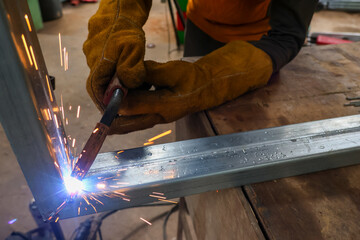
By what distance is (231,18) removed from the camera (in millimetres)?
1604

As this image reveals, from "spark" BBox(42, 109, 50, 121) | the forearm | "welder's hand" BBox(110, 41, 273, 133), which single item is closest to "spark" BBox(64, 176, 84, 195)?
"spark" BBox(42, 109, 50, 121)

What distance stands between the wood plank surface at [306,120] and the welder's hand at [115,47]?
35 cm

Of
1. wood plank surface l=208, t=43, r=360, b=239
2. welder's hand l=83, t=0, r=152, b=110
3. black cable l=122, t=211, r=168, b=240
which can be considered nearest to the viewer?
wood plank surface l=208, t=43, r=360, b=239

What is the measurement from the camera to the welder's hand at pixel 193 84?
0.95 meters

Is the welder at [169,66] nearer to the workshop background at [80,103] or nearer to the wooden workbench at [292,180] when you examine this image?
the wooden workbench at [292,180]

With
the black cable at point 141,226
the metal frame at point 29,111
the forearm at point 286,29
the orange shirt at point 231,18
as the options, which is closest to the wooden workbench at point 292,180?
the forearm at point 286,29

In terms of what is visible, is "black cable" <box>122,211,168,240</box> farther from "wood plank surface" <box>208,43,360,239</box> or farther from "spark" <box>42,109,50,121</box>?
"spark" <box>42,109,50,121</box>

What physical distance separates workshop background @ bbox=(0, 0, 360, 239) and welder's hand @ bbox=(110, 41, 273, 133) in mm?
1146

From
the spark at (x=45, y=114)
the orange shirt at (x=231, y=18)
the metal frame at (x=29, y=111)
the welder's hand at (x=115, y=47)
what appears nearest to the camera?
the metal frame at (x=29, y=111)

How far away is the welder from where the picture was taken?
0.88 meters

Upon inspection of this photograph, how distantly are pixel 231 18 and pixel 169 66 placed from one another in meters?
0.81

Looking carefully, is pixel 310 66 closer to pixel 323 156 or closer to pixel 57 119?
pixel 323 156

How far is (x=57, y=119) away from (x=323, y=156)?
2.29 ft

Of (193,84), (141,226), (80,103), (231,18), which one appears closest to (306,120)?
(193,84)
